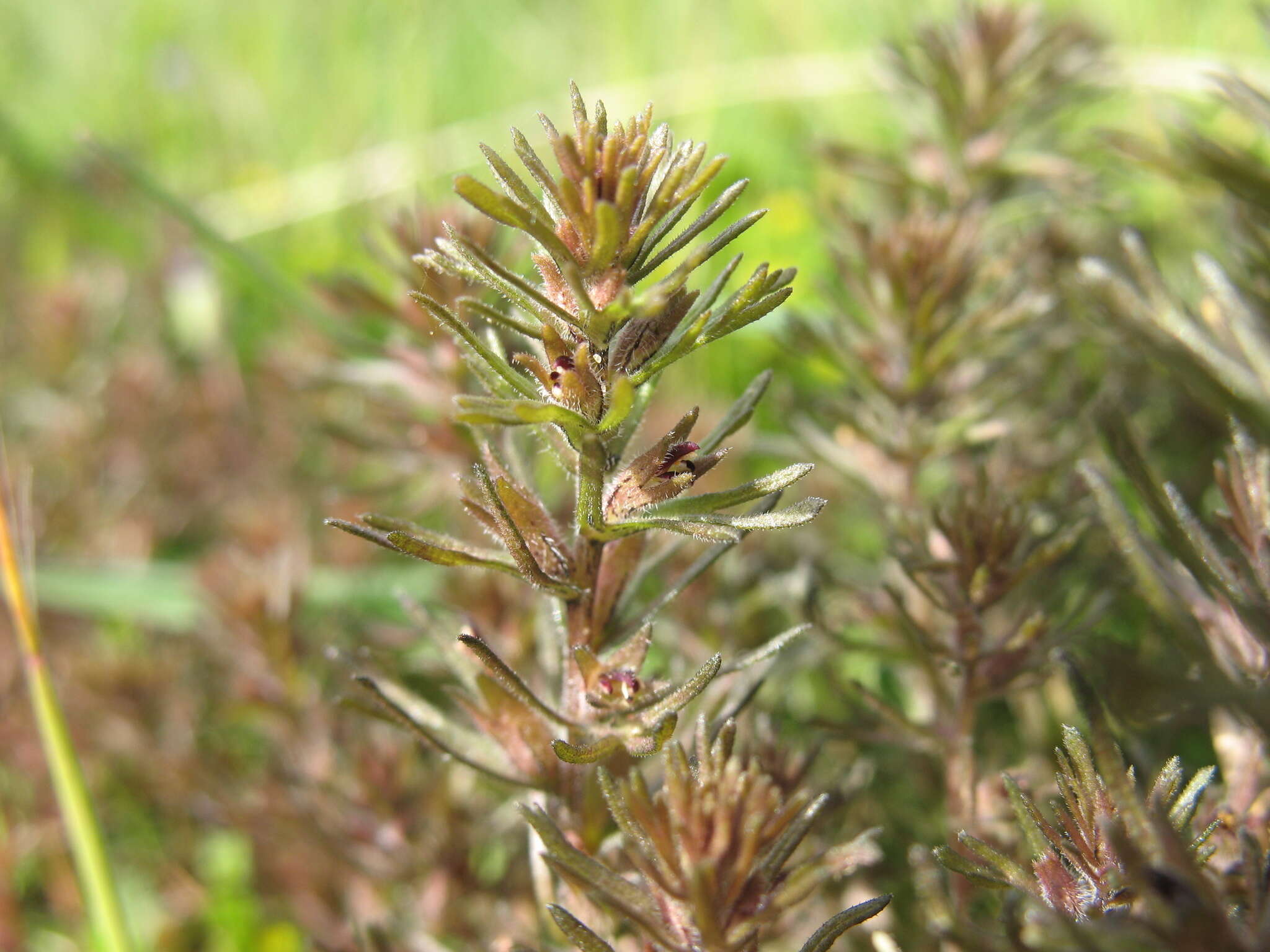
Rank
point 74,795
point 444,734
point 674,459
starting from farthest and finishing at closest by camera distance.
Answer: point 74,795
point 444,734
point 674,459

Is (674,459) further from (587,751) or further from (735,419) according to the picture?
(587,751)

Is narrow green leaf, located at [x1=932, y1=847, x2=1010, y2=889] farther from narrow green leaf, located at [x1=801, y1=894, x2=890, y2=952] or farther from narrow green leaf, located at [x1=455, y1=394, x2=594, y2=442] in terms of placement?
narrow green leaf, located at [x1=455, y1=394, x2=594, y2=442]

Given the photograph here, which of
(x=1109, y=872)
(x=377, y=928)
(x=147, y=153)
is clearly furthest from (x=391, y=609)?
(x=147, y=153)

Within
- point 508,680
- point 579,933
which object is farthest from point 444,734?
point 579,933

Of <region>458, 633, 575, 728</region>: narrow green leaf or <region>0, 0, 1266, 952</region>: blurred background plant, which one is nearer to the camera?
<region>458, 633, 575, 728</region>: narrow green leaf

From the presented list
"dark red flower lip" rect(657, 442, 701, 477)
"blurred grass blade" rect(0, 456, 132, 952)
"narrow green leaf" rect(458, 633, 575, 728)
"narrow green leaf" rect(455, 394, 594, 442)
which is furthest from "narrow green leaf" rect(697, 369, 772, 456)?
"blurred grass blade" rect(0, 456, 132, 952)

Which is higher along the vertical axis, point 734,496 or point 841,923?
point 734,496

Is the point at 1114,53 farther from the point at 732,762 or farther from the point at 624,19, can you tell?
the point at 732,762

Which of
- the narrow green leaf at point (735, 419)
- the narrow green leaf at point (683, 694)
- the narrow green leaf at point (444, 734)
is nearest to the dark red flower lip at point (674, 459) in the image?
the narrow green leaf at point (735, 419)

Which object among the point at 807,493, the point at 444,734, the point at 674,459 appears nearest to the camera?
the point at 674,459
